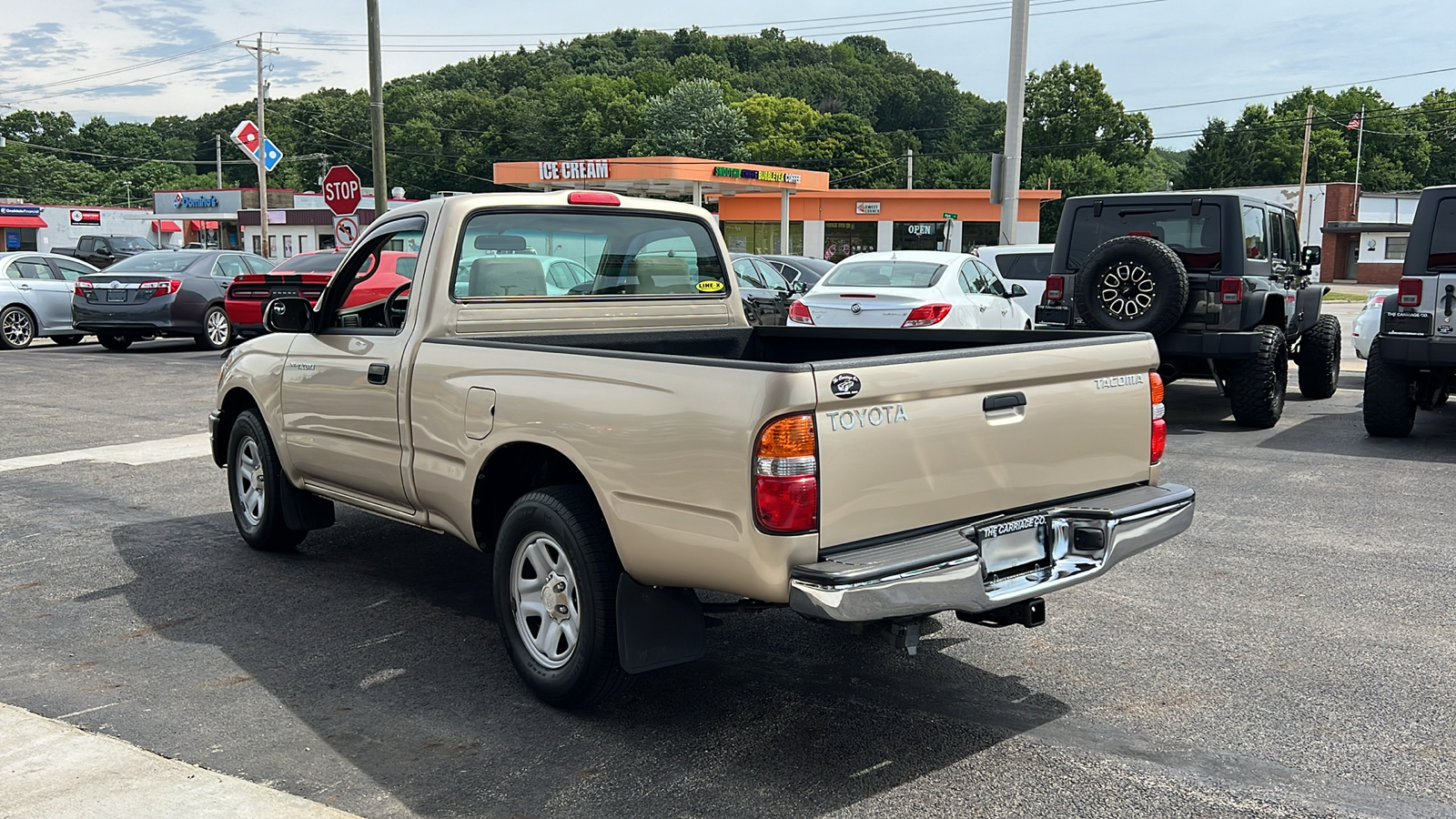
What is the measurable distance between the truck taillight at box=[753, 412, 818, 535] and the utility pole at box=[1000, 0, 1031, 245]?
15.7 metres

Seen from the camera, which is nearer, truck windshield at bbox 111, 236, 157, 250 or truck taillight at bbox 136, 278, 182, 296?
truck taillight at bbox 136, 278, 182, 296

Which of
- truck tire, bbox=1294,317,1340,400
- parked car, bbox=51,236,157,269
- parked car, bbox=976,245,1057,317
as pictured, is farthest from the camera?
parked car, bbox=51,236,157,269

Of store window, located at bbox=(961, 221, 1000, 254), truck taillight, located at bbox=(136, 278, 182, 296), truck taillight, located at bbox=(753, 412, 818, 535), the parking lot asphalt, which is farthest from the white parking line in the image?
store window, located at bbox=(961, 221, 1000, 254)

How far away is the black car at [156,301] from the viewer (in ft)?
58.3

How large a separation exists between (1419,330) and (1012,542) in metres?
7.41

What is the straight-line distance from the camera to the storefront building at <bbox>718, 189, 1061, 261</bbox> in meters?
56.2

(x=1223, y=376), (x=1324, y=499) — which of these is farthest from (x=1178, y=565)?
(x=1223, y=376)

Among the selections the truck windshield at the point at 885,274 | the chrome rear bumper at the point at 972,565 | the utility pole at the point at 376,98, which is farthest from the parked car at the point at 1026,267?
the chrome rear bumper at the point at 972,565

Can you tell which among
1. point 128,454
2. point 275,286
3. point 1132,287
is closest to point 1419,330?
point 1132,287

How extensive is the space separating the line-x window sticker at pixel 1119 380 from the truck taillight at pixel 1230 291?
6583 mm

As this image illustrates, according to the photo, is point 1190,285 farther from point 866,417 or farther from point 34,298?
point 34,298

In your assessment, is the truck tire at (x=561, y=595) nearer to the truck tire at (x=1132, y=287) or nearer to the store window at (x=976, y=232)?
the truck tire at (x=1132, y=287)

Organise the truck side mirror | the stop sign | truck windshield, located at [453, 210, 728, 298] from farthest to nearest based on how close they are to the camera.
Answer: the stop sign < the truck side mirror < truck windshield, located at [453, 210, 728, 298]

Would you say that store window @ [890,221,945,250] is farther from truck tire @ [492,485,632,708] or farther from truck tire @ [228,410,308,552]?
truck tire @ [492,485,632,708]
